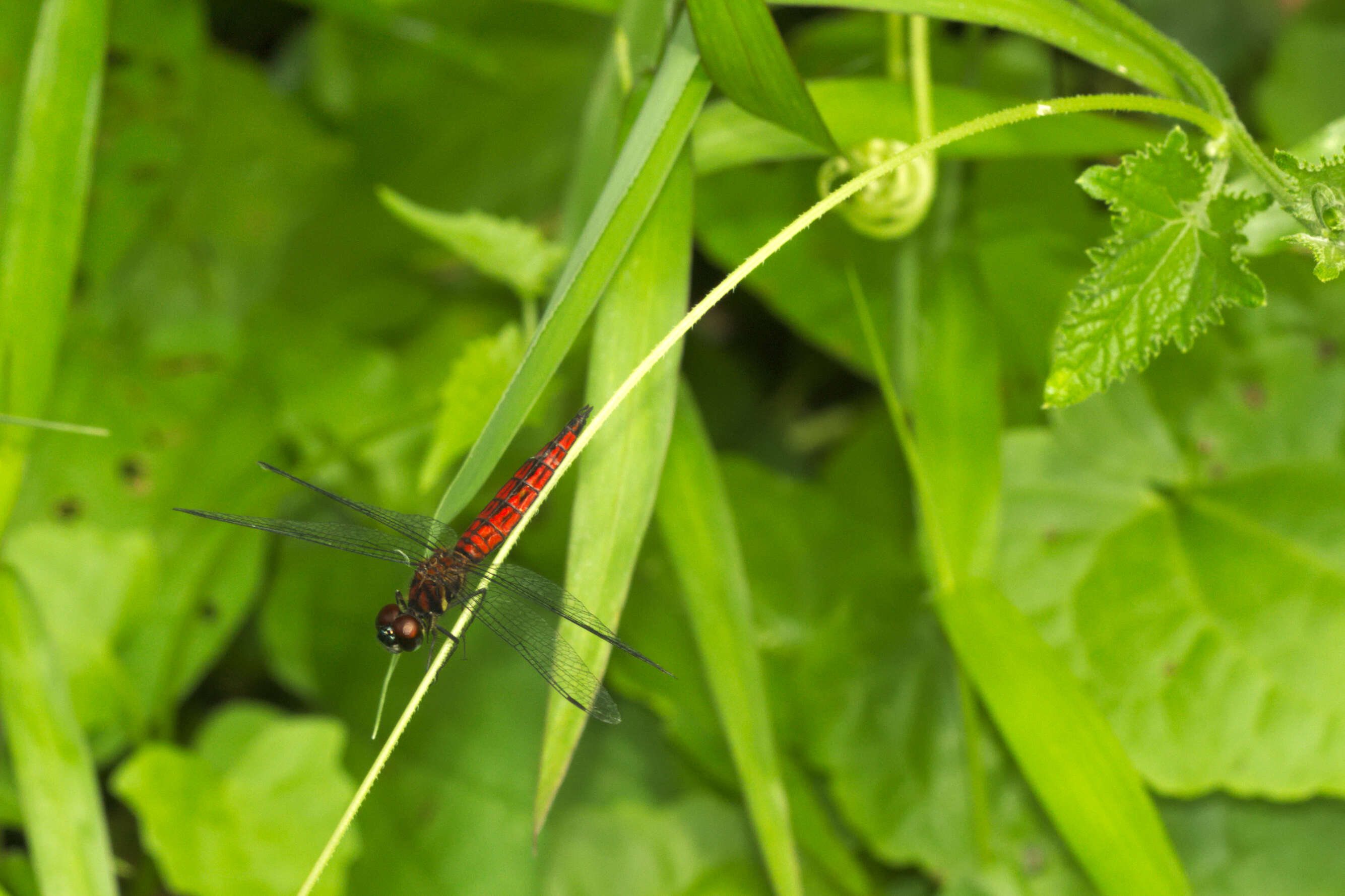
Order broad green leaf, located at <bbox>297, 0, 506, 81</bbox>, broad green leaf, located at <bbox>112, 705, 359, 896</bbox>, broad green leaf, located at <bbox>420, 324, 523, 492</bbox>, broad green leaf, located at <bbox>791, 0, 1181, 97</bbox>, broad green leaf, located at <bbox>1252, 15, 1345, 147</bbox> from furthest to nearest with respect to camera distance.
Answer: broad green leaf, located at <bbox>1252, 15, 1345, 147</bbox>
broad green leaf, located at <bbox>297, 0, 506, 81</bbox>
broad green leaf, located at <bbox>112, 705, 359, 896</bbox>
broad green leaf, located at <bbox>420, 324, 523, 492</bbox>
broad green leaf, located at <bbox>791, 0, 1181, 97</bbox>

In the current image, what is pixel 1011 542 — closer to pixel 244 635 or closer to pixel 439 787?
pixel 439 787

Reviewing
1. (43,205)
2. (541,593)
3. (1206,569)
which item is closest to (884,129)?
(541,593)

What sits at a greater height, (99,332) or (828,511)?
(828,511)

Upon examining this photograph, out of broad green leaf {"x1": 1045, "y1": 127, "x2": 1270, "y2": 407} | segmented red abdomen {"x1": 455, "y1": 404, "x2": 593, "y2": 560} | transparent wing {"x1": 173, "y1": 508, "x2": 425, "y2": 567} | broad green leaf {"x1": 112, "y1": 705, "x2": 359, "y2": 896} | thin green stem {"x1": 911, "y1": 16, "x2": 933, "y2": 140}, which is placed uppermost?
thin green stem {"x1": 911, "y1": 16, "x2": 933, "y2": 140}

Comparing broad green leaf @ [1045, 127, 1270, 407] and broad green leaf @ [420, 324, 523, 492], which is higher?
broad green leaf @ [1045, 127, 1270, 407]

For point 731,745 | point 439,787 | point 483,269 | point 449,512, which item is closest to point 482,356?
point 483,269

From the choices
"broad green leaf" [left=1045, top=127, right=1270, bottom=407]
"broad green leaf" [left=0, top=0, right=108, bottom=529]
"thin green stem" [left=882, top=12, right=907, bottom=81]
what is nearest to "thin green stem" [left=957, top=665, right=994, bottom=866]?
"broad green leaf" [left=1045, top=127, right=1270, bottom=407]

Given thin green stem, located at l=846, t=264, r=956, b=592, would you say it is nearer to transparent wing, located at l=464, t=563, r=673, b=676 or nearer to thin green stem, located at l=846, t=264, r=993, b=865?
thin green stem, located at l=846, t=264, r=993, b=865
